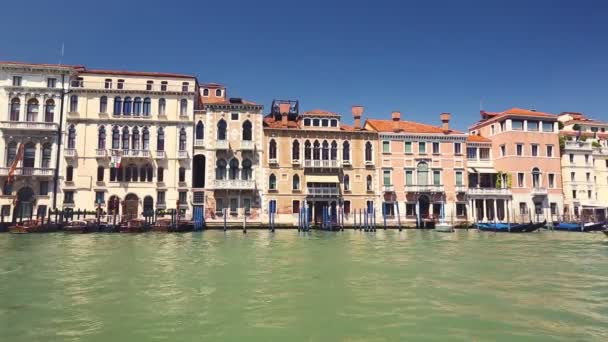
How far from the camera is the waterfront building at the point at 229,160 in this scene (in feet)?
98.2

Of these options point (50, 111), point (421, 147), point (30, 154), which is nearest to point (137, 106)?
point (50, 111)

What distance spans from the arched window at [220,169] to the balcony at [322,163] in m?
6.19

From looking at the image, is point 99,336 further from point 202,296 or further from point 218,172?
point 218,172

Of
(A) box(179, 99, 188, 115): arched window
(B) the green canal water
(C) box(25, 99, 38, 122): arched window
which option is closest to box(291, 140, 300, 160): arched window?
(A) box(179, 99, 188, 115): arched window

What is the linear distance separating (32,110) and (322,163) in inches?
838

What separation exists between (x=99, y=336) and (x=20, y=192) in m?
28.1

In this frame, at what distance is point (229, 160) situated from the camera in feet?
100

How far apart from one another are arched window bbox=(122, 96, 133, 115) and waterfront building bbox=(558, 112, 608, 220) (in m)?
36.1

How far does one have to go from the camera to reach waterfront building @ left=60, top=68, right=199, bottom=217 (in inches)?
1142

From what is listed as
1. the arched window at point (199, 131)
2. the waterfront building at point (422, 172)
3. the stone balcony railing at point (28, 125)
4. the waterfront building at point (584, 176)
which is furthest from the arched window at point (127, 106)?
the waterfront building at point (584, 176)

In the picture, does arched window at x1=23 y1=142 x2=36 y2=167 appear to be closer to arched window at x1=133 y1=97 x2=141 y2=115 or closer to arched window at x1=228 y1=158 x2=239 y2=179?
arched window at x1=133 y1=97 x2=141 y2=115

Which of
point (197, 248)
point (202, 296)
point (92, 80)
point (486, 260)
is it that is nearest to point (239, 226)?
point (197, 248)

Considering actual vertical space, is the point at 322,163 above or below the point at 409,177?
above

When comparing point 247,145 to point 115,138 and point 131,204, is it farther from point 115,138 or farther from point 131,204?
point 115,138
